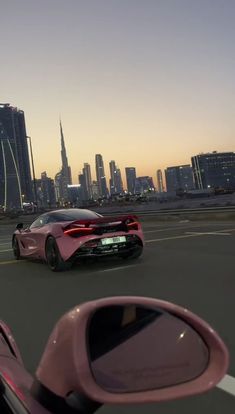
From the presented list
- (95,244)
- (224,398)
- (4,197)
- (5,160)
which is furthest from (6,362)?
(4,197)

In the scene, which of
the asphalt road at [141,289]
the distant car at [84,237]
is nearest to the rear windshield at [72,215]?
the distant car at [84,237]

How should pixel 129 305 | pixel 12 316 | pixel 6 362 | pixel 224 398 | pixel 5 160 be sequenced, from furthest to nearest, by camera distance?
pixel 5 160, pixel 12 316, pixel 224 398, pixel 6 362, pixel 129 305

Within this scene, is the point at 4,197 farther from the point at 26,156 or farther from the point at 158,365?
the point at 158,365

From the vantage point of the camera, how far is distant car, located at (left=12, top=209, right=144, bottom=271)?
11055 mm

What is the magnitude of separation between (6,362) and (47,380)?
74 centimetres

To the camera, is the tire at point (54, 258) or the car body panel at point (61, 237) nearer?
the car body panel at point (61, 237)

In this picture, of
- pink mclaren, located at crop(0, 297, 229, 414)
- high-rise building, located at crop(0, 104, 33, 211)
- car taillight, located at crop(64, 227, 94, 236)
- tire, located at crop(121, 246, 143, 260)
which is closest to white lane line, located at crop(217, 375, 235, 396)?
pink mclaren, located at crop(0, 297, 229, 414)

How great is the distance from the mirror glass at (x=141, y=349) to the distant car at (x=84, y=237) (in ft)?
30.8

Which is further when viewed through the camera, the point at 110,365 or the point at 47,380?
the point at 47,380

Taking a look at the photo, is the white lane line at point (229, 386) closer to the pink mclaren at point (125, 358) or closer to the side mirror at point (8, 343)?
the side mirror at point (8, 343)

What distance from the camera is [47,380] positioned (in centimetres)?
164

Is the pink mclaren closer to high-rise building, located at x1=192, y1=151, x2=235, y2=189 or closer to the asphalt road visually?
the asphalt road

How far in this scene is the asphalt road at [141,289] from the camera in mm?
4615

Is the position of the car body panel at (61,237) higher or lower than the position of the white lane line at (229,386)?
higher
